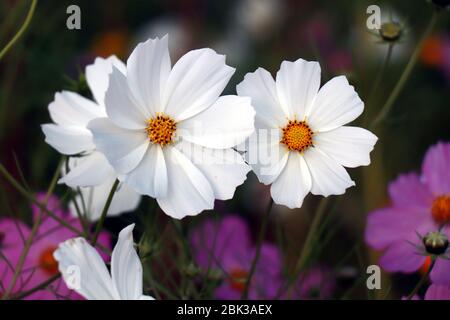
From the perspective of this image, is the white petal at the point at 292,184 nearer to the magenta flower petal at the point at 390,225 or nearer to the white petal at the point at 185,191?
the white petal at the point at 185,191

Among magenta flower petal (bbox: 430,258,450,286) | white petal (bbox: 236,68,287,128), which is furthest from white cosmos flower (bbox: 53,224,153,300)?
magenta flower petal (bbox: 430,258,450,286)

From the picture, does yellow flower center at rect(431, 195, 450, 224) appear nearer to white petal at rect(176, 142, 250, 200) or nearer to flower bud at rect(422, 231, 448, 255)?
flower bud at rect(422, 231, 448, 255)

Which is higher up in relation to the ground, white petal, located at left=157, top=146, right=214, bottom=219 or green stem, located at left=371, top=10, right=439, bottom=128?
green stem, located at left=371, top=10, right=439, bottom=128

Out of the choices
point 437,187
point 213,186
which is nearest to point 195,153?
point 213,186

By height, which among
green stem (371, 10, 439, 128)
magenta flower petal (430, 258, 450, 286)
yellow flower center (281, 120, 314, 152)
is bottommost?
magenta flower petal (430, 258, 450, 286)

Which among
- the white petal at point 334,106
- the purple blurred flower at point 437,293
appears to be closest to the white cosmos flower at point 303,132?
the white petal at point 334,106

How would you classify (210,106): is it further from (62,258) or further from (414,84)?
(414,84)
